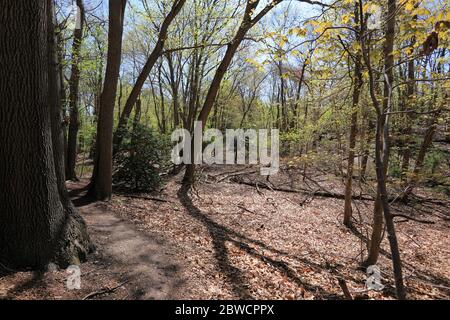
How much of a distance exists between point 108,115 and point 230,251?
4.19 meters

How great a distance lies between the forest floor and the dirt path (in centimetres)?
1

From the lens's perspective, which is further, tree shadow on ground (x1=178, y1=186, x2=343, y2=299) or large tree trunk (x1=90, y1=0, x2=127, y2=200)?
large tree trunk (x1=90, y1=0, x2=127, y2=200)

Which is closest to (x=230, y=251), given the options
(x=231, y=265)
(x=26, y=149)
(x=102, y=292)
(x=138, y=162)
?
(x=231, y=265)

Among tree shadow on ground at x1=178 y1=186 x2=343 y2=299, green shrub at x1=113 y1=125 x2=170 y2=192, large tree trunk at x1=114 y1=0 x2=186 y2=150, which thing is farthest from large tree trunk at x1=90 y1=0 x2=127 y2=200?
tree shadow on ground at x1=178 y1=186 x2=343 y2=299

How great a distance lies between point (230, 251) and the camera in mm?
5078

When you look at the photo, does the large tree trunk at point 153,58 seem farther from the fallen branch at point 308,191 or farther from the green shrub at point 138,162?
the fallen branch at point 308,191

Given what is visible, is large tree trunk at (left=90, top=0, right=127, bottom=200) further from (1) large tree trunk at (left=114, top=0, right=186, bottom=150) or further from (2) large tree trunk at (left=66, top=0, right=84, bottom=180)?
(2) large tree trunk at (left=66, top=0, right=84, bottom=180)

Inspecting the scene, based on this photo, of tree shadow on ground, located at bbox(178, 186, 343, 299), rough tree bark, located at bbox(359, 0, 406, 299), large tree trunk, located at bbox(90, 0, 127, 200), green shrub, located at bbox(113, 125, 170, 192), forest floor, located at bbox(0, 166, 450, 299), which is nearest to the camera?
rough tree bark, located at bbox(359, 0, 406, 299)

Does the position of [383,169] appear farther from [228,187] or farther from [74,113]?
[74,113]

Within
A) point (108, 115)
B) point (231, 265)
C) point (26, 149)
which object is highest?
point (108, 115)

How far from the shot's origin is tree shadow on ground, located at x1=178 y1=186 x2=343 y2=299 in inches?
155

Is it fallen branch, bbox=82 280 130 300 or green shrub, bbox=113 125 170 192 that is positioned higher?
green shrub, bbox=113 125 170 192

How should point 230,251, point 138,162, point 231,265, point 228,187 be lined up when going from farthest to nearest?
point 228,187, point 138,162, point 230,251, point 231,265
